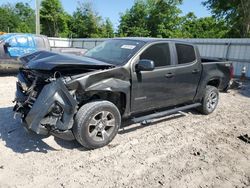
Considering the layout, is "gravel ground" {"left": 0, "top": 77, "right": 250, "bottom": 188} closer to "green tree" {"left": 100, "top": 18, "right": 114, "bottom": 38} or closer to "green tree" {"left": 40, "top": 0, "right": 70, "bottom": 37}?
"green tree" {"left": 100, "top": 18, "right": 114, "bottom": 38}

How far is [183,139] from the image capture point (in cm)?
493

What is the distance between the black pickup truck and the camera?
3832 mm

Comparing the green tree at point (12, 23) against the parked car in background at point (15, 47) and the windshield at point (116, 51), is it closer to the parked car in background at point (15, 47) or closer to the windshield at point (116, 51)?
the parked car in background at point (15, 47)

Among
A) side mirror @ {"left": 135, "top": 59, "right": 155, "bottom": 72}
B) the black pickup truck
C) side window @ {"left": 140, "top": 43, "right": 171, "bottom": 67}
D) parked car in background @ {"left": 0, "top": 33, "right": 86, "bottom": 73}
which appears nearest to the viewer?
the black pickup truck

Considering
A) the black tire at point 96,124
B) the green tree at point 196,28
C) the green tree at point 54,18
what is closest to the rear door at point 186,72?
the black tire at point 96,124

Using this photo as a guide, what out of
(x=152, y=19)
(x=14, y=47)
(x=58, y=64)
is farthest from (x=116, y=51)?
(x=152, y=19)

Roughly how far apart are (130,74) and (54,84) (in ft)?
4.44

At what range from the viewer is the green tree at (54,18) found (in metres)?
39.5

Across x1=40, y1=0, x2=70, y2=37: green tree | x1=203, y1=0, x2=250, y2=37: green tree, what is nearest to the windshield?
x1=203, y1=0, x2=250, y2=37: green tree

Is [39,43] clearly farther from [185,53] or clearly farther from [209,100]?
[209,100]

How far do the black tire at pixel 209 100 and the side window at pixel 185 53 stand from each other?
101 centimetres

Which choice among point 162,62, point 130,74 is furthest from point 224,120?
point 130,74

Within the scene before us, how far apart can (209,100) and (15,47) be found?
828cm

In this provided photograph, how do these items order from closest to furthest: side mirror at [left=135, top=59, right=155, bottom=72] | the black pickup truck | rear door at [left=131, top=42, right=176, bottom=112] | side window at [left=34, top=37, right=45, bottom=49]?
the black pickup truck, side mirror at [left=135, top=59, right=155, bottom=72], rear door at [left=131, top=42, right=176, bottom=112], side window at [left=34, top=37, right=45, bottom=49]
